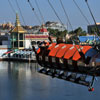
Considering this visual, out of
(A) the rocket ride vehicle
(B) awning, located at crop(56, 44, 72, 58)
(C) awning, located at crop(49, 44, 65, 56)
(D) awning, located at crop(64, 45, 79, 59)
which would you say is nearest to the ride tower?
(A) the rocket ride vehicle

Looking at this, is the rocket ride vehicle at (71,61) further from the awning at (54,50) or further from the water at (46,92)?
the water at (46,92)

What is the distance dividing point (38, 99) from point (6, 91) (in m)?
7.46

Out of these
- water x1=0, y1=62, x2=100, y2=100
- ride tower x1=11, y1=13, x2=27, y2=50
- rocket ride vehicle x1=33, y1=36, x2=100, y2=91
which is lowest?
water x1=0, y1=62, x2=100, y2=100

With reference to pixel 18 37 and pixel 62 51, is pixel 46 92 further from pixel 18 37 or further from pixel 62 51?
pixel 18 37

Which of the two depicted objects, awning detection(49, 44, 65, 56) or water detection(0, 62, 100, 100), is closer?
awning detection(49, 44, 65, 56)

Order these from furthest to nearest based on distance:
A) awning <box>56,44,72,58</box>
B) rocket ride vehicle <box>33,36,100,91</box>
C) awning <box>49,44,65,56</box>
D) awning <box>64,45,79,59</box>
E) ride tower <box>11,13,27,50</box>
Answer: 1. ride tower <box>11,13,27,50</box>
2. awning <box>49,44,65,56</box>
3. awning <box>56,44,72,58</box>
4. awning <box>64,45,79,59</box>
5. rocket ride vehicle <box>33,36,100,91</box>

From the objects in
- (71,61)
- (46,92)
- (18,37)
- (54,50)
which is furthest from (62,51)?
(18,37)

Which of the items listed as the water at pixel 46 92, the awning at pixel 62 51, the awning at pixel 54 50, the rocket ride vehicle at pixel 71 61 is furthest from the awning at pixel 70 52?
the water at pixel 46 92

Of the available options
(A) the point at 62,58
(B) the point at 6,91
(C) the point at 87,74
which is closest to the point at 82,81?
(C) the point at 87,74

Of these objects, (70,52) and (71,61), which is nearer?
(71,61)

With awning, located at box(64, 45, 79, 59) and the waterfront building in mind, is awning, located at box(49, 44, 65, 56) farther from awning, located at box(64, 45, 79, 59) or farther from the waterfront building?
the waterfront building

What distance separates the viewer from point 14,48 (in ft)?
378

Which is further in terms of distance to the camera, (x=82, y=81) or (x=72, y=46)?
(x=72, y=46)

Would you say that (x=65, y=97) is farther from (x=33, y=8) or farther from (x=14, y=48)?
(x=14, y=48)
